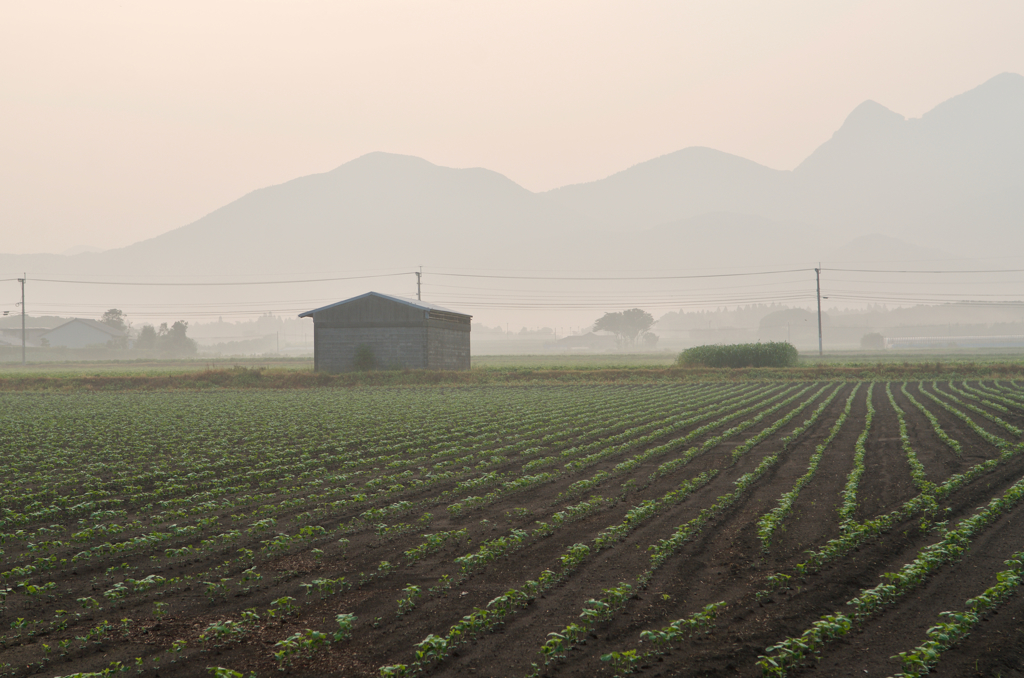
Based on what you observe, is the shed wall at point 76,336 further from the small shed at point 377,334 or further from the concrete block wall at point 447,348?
the concrete block wall at point 447,348

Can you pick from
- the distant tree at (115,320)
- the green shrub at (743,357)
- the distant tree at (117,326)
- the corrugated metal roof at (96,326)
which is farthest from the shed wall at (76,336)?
the green shrub at (743,357)

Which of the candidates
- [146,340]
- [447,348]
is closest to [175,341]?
[146,340]

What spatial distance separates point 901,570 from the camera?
9.48 metres

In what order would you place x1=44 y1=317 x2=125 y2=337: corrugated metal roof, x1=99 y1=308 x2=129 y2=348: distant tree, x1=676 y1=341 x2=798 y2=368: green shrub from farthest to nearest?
x1=44 y1=317 x2=125 y2=337: corrugated metal roof, x1=99 y1=308 x2=129 y2=348: distant tree, x1=676 y1=341 x2=798 y2=368: green shrub

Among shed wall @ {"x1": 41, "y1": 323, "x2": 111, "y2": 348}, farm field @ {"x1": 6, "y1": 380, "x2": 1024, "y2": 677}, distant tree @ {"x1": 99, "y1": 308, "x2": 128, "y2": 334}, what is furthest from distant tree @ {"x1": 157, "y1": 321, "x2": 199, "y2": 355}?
farm field @ {"x1": 6, "y1": 380, "x2": 1024, "y2": 677}

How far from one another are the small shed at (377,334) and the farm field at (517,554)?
112 feet

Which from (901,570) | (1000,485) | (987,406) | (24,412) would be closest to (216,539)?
(901,570)

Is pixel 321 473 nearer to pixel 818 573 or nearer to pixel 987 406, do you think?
pixel 818 573

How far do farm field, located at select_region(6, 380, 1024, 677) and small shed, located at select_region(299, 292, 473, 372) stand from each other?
34.0m

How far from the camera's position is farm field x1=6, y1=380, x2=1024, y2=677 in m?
7.31

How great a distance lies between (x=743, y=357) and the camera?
65.4m

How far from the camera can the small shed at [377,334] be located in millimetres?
56750

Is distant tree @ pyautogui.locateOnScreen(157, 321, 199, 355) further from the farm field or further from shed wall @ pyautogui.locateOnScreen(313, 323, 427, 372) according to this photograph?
the farm field

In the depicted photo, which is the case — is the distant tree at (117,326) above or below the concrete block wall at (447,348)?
above
